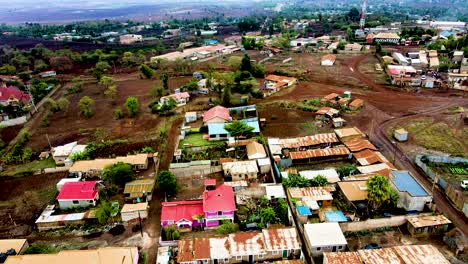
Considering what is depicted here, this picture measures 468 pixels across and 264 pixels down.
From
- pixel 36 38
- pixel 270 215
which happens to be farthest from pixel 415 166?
pixel 36 38

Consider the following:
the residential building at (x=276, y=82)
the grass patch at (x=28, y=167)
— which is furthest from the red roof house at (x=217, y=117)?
the grass patch at (x=28, y=167)

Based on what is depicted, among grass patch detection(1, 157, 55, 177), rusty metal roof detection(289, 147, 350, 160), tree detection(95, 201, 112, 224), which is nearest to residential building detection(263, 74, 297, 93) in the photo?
rusty metal roof detection(289, 147, 350, 160)

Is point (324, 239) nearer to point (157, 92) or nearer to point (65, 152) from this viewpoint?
point (65, 152)

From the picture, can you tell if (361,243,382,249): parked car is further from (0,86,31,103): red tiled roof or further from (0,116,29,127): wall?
(0,86,31,103): red tiled roof

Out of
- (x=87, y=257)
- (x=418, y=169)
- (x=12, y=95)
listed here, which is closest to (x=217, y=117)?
(x=418, y=169)

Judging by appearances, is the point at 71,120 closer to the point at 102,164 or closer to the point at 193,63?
the point at 102,164

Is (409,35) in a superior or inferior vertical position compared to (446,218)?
superior
